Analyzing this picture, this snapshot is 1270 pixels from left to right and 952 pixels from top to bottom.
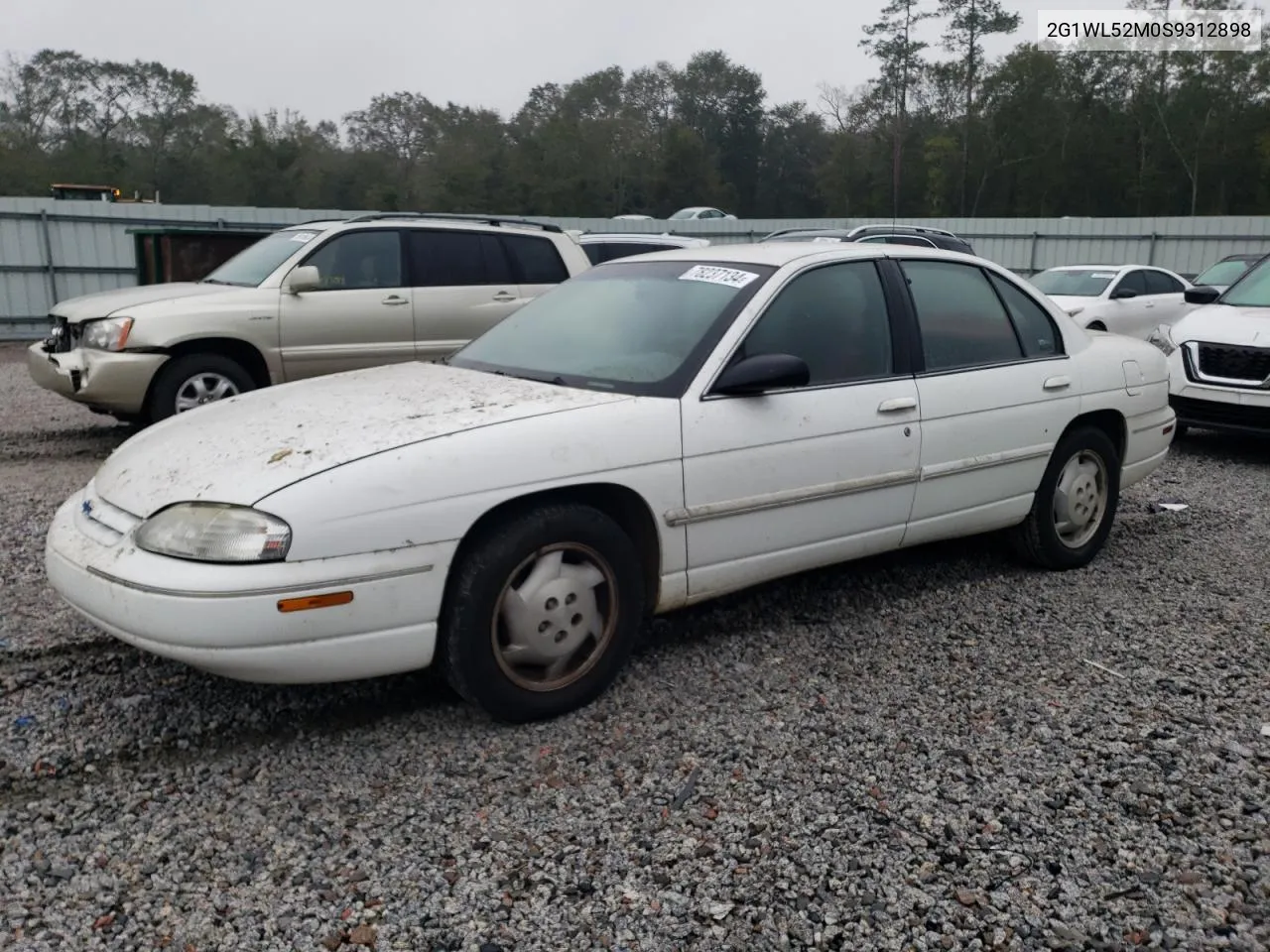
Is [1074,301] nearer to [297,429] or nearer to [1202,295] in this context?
[1202,295]

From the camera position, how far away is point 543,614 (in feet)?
10.8

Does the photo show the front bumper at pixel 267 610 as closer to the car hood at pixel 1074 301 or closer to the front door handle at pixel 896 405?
the front door handle at pixel 896 405

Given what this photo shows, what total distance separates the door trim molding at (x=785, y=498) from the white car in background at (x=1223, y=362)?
199 inches

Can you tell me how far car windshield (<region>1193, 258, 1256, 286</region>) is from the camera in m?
15.1

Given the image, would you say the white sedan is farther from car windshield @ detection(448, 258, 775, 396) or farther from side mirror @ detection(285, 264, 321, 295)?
side mirror @ detection(285, 264, 321, 295)

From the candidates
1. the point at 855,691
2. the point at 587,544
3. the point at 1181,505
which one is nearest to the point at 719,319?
the point at 587,544

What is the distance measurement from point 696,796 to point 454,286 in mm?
6370

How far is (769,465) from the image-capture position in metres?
3.78

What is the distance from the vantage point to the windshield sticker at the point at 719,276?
13.3 ft

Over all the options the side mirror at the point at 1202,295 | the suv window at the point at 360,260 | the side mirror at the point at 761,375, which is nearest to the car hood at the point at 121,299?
the suv window at the point at 360,260

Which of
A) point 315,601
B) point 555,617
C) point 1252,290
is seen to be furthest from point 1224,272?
point 315,601

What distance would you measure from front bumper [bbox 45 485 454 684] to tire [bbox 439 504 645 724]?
0.36 ft

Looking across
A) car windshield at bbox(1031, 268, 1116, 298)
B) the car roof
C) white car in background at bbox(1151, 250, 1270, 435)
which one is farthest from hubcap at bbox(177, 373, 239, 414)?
car windshield at bbox(1031, 268, 1116, 298)

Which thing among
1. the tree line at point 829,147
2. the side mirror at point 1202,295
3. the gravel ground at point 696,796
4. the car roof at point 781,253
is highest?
the tree line at point 829,147
